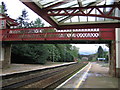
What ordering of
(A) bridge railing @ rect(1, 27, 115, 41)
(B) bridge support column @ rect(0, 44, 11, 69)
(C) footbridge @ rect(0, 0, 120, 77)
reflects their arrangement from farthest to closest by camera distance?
1. (B) bridge support column @ rect(0, 44, 11, 69)
2. (A) bridge railing @ rect(1, 27, 115, 41)
3. (C) footbridge @ rect(0, 0, 120, 77)

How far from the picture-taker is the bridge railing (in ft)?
57.3

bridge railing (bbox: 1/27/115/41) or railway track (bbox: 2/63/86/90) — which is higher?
bridge railing (bbox: 1/27/115/41)

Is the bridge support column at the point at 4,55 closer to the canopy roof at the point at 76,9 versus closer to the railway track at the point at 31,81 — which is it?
the railway track at the point at 31,81

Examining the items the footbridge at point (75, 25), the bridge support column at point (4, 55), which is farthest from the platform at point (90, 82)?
Result: the bridge support column at point (4, 55)

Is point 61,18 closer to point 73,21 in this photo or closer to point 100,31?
point 73,21

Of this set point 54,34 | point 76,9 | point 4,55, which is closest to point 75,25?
point 76,9

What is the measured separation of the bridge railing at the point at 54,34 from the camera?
57.3 ft

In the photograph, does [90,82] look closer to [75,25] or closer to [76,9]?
[75,25]

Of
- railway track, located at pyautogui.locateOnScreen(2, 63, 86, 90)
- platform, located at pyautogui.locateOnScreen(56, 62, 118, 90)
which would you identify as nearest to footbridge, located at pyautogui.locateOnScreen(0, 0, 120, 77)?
platform, located at pyautogui.locateOnScreen(56, 62, 118, 90)

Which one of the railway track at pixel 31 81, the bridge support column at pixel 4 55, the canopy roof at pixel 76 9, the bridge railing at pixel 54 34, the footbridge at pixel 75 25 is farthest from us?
the bridge support column at pixel 4 55

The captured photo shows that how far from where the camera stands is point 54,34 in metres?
19.5

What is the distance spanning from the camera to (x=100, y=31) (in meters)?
17.6

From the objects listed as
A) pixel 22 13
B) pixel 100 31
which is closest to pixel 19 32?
pixel 100 31

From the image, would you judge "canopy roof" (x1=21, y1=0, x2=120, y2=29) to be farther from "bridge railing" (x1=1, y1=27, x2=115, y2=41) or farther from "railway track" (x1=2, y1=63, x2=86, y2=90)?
"bridge railing" (x1=1, y1=27, x2=115, y2=41)
